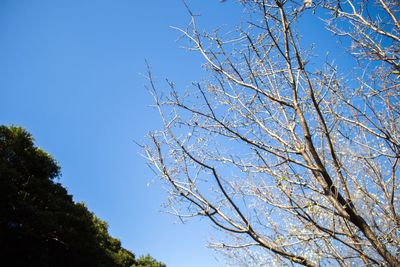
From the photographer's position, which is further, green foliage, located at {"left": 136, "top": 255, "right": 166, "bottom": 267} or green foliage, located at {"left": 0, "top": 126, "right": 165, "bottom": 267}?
green foliage, located at {"left": 136, "top": 255, "right": 166, "bottom": 267}

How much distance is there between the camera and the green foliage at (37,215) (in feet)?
24.7

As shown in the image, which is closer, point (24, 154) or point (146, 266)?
point (24, 154)

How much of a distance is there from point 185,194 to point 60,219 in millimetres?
6988

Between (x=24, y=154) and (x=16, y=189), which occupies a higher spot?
(x=24, y=154)

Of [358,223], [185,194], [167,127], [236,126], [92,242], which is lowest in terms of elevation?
[92,242]

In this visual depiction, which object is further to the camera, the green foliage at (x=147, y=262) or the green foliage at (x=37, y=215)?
the green foliage at (x=147, y=262)

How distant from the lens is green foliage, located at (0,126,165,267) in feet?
24.7

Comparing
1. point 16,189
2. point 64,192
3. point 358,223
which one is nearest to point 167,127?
point 358,223

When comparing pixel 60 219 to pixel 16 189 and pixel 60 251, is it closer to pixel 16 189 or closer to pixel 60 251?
pixel 60 251

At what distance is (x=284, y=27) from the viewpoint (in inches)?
119

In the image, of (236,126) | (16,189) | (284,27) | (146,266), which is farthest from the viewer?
(146,266)

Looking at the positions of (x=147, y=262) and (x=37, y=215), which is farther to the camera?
(x=147, y=262)

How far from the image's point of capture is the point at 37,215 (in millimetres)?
7750

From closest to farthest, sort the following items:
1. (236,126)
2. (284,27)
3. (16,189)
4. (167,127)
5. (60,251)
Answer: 1. (284,27)
2. (167,127)
3. (236,126)
4. (16,189)
5. (60,251)
